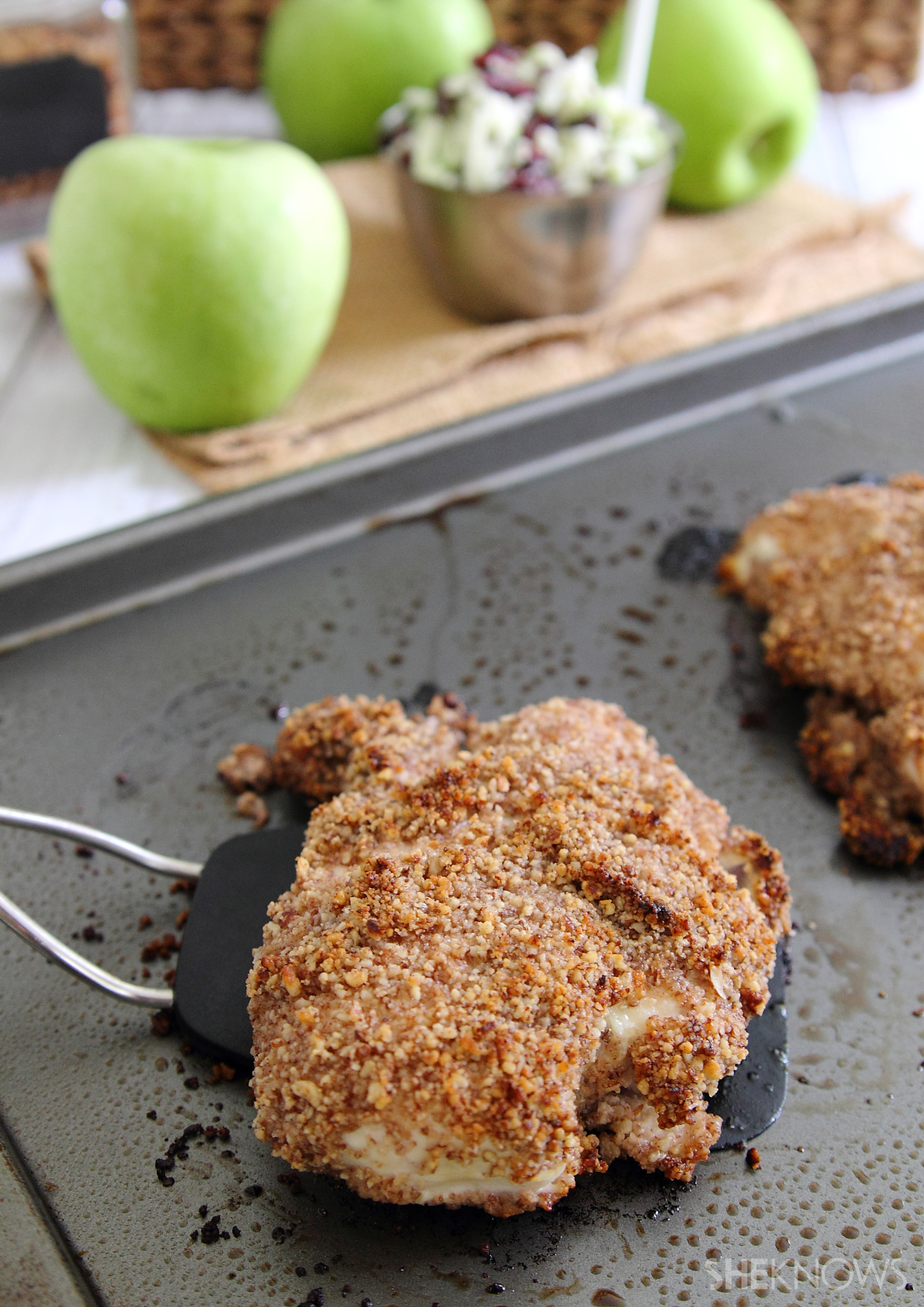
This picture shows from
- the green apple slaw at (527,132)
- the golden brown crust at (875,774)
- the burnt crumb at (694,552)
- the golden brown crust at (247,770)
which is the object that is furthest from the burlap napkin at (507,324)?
the golden brown crust at (875,774)

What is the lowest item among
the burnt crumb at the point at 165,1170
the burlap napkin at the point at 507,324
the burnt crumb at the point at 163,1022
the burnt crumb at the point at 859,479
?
the burnt crumb at the point at 165,1170

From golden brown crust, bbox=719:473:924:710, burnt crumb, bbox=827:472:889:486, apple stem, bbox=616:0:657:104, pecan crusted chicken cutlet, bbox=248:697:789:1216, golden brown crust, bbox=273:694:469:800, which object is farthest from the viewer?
apple stem, bbox=616:0:657:104

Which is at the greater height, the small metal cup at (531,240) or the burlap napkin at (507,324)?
the small metal cup at (531,240)

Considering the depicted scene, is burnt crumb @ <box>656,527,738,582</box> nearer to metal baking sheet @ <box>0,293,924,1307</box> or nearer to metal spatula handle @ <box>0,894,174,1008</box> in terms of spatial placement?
metal baking sheet @ <box>0,293,924,1307</box>

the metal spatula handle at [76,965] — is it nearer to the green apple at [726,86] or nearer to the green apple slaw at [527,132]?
the green apple slaw at [527,132]

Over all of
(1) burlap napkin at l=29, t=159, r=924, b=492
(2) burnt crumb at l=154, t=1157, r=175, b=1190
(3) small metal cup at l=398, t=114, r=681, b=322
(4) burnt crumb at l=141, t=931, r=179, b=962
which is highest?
(3) small metal cup at l=398, t=114, r=681, b=322

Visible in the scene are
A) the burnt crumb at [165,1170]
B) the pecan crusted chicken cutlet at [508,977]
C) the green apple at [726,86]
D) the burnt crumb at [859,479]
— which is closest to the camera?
the pecan crusted chicken cutlet at [508,977]

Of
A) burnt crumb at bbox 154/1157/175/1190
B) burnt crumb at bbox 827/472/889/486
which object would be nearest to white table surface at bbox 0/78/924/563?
burnt crumb at bbox 154/1157/175/1190
